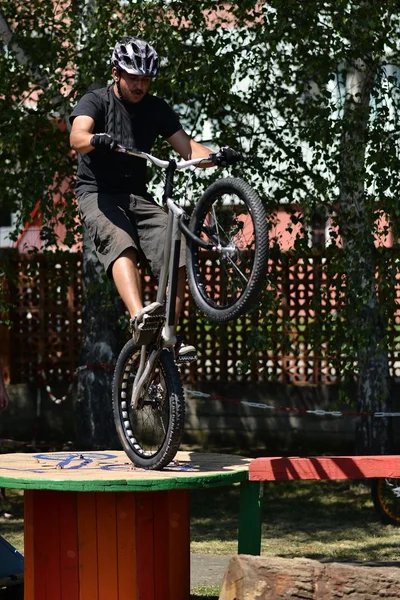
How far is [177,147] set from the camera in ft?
21.8

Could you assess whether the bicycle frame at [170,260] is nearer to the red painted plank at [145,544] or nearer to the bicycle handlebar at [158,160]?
the bicycle handlebar at [158,160]

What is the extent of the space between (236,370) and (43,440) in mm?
2159

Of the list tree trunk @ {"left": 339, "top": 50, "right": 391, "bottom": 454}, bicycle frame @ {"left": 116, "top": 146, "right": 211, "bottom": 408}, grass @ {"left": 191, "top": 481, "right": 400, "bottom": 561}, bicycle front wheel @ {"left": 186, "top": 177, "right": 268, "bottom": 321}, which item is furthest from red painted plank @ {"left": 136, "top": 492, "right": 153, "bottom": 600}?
tree trunk @ {"left": 339, "top": 50, "right": 391, "bottom": 454}

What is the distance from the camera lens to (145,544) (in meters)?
5.77

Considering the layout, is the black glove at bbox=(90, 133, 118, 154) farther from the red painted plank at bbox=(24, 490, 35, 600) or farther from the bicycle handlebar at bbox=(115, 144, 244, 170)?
the red painted plank at bbox=(24, 490, 35, 600)

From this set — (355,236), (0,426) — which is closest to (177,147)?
(355,236)

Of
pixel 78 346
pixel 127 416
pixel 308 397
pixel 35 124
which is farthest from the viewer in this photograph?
pixel 78 346

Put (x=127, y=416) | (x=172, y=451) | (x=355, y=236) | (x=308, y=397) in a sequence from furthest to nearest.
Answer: (x=308, y=397)
(x=355, y=236)
(x=127, y=416)
(x=172, y=451)

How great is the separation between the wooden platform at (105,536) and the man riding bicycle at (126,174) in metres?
0.79

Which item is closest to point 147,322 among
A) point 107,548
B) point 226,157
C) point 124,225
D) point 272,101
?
point 124,225

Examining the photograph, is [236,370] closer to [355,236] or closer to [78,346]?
[78,346]

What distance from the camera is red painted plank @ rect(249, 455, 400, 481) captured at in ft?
19.1

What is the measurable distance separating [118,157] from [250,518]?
6.60 feet

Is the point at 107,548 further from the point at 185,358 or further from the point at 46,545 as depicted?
the point at 185,358
